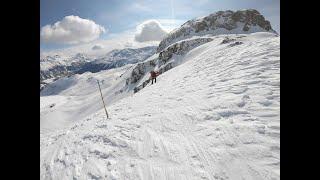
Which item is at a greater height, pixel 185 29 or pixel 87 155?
pixel 185 29

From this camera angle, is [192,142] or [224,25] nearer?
[192,142]

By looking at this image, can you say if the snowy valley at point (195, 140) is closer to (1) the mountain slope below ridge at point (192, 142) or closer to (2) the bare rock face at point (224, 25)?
(1) the mountain slope below ridge at point (192, 142)

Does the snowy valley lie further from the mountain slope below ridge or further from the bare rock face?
the bare rock face

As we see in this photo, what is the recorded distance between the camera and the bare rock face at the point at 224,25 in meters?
125

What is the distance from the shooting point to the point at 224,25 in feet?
420

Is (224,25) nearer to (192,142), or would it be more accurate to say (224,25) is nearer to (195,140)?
(195,140)

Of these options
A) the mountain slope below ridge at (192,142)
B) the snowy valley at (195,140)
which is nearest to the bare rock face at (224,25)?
the snowy valley at (195,140)

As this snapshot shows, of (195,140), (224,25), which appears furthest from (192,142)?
(224,25)

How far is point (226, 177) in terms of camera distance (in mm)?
6449

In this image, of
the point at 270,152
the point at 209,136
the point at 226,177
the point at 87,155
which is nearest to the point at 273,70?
the point at 209,136
